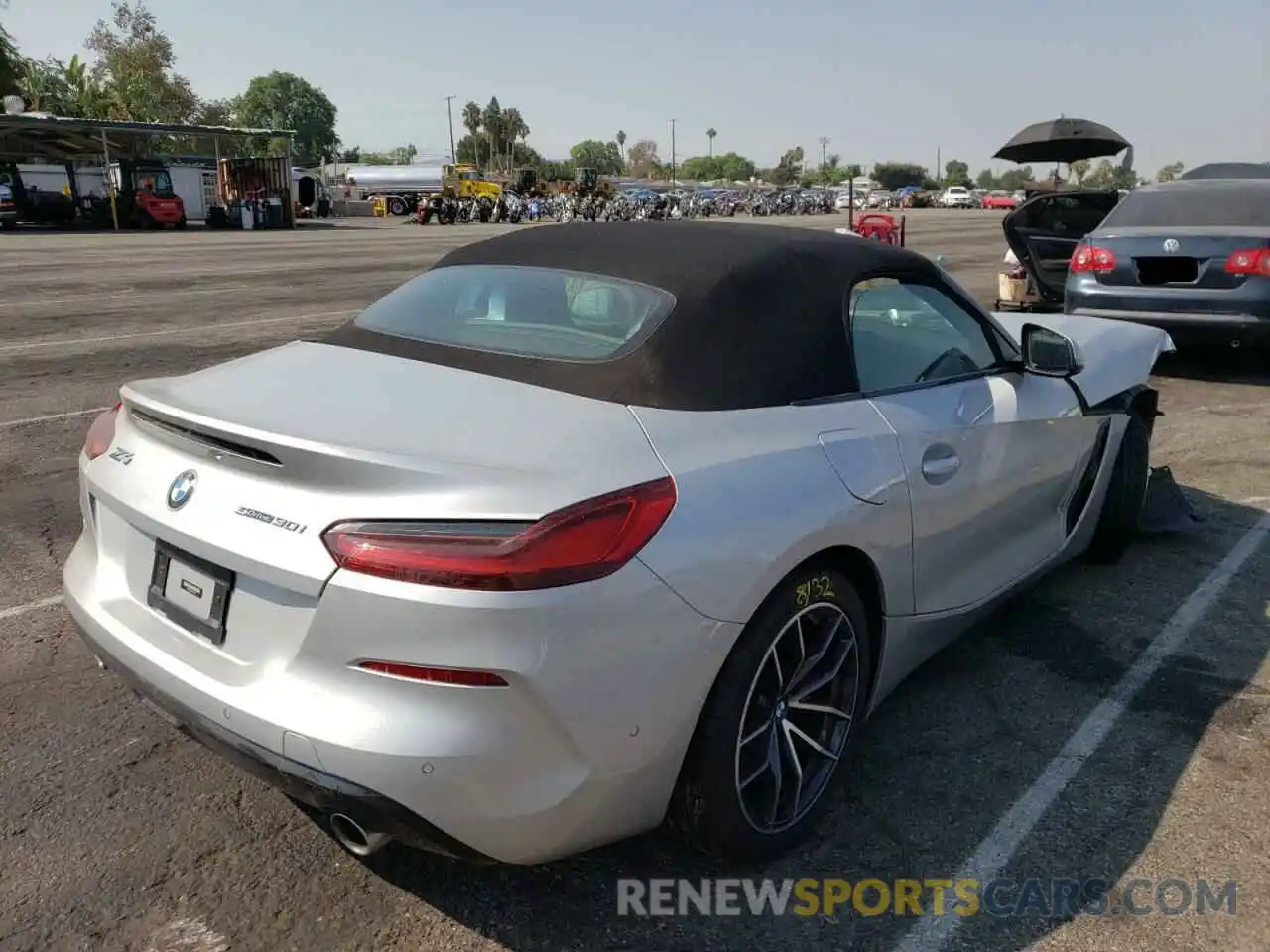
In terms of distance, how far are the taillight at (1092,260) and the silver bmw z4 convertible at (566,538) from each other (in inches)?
233

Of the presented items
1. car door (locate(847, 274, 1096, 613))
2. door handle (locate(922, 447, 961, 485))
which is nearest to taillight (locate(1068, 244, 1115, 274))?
car door (locate(847, 274, 1096, 613))

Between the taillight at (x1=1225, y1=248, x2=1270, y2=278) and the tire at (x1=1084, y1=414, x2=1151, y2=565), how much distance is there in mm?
4179

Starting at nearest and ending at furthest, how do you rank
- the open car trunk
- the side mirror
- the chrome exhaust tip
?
the chrome exhaust tip → the side mirror → the open car trunk

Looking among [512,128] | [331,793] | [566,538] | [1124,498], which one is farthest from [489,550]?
[512,128]

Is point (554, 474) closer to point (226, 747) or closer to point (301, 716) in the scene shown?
point (301, 716)

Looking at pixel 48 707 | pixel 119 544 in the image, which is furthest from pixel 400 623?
pixel 48 707

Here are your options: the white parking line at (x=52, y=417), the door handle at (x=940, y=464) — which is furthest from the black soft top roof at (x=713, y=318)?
the white parking line at (x=52, y=417)

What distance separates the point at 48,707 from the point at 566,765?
2177 mm

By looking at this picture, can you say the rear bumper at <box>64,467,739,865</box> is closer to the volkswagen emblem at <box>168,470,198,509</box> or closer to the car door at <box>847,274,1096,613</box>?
the volkswagen emblem at <box>168,470,198,509</box>

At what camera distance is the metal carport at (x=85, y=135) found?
35938mm

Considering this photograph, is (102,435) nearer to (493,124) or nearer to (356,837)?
(356,837)

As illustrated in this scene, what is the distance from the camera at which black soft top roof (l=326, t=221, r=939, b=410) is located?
8.39 feet

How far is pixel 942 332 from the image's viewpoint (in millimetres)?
3502

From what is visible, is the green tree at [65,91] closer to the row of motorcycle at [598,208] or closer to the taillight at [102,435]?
the row of motorcycle at [598,208]
